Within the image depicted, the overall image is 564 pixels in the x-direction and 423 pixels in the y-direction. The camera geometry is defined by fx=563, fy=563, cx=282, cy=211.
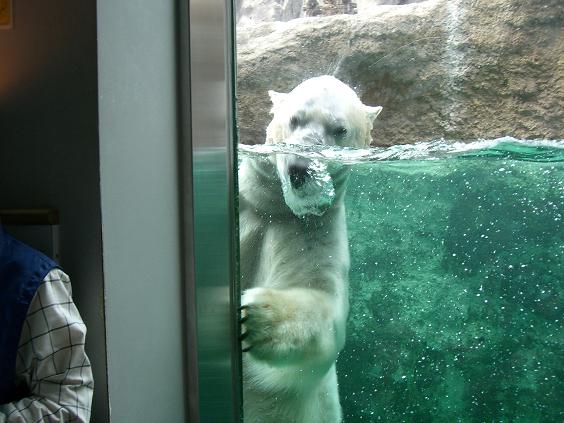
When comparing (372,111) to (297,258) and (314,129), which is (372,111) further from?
(297,258)

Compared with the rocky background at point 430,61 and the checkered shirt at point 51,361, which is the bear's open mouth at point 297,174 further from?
the checkered shirt at point 51,361

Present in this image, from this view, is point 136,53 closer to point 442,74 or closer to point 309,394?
point 442,74

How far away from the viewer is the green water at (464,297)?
1902 millimetres

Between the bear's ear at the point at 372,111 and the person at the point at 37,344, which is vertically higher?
the bear's ear at the point at 372,111

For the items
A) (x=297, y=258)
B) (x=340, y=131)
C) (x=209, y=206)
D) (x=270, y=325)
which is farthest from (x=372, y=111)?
(x=270, y=325)

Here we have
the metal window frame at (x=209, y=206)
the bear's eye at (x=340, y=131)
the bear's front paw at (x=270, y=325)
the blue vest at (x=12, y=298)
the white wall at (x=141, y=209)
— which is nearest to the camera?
the blue vest at (x=12, y=298)

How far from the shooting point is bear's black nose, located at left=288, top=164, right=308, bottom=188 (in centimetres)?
193

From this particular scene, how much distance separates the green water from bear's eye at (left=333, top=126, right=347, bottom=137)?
0.53ft

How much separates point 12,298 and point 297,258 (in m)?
1.17

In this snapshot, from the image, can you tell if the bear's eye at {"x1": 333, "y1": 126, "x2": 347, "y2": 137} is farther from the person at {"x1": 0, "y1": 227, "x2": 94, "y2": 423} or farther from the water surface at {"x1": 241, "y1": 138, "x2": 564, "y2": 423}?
the person at {"x1": 0, "y1": 227, "x2": 94, "y2": 423}

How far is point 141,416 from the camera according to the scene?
1263 millimetres

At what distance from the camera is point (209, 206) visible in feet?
5.11

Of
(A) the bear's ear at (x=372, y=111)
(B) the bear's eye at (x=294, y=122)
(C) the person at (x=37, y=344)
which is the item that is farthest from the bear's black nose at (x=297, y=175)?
(C) the person at (x=37, y=344)

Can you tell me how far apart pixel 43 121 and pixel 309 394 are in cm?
134
